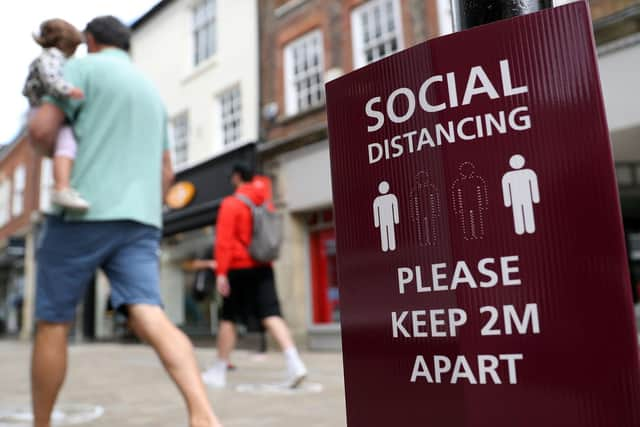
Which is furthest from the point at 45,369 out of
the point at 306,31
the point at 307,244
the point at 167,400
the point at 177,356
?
the point at 306,31

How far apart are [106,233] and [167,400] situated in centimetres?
183

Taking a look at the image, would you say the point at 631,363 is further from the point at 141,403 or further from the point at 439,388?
the point at 141,403

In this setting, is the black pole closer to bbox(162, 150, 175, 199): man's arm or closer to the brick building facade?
bbox(162, 150, 175, 199): man's arm

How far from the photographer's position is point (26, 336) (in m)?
20.3

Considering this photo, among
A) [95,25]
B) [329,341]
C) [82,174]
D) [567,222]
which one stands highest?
[95,25]

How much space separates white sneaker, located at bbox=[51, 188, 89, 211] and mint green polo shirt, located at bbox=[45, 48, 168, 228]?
0.17ft

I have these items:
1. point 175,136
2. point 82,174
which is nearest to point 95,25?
point 82,174

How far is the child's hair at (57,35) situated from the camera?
268 cm

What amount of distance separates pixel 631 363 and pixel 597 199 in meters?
0.30

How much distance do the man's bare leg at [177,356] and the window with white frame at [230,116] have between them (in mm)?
10526

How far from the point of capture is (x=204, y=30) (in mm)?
14102

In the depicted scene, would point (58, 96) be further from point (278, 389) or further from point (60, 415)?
point (278, 389)

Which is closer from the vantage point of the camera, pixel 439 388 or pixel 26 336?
pixel 439 388

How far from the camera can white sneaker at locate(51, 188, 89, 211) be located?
7.64 ft
